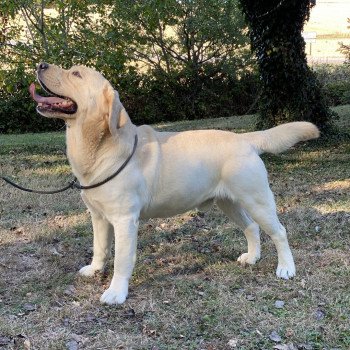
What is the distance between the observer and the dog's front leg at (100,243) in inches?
185

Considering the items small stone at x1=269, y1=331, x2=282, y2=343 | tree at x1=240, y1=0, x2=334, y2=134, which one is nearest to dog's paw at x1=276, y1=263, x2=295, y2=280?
small stone at x1=269, y1=331, x2=282, y2=343

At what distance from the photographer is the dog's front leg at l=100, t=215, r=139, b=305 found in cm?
427

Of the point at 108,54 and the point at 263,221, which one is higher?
the point at 108,54

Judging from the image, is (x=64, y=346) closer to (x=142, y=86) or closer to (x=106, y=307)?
(x=106, y=307)

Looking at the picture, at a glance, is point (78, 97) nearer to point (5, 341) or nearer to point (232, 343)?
point (5, 341)

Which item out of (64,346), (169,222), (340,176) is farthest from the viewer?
(340,176)

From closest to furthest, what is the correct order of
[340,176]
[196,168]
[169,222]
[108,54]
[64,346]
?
1. [64,346]
2. [196,168]
3. [169,222]
4. [340,176]
5. [108,54]

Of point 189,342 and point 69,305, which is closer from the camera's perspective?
point 189,342

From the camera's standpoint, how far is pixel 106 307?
4.26 metres

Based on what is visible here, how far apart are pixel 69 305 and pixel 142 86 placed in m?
16.7

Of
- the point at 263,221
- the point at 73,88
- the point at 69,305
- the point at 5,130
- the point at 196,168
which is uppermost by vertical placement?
the point at 73,88

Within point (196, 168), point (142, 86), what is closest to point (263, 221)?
point (196, 168)

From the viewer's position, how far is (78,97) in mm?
4133

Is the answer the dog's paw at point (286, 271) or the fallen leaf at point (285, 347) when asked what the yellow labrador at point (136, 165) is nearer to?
the dog's paw at point (286, 271)
